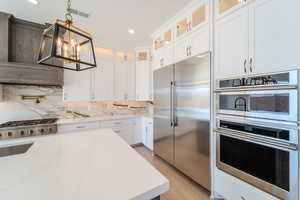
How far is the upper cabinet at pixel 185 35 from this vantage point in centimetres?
196

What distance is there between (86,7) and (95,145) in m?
2.08

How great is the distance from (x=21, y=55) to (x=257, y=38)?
3669 millimetres

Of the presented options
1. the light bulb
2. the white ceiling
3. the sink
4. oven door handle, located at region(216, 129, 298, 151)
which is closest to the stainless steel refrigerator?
oven door handle, located at region(216, 129, 298, 151)

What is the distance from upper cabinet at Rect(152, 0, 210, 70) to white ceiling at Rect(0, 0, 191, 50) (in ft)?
0.52

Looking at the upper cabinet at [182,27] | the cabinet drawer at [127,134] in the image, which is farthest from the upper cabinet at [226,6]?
the cabinet drawer at [127,134]

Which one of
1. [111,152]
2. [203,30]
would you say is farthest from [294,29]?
[111,152]

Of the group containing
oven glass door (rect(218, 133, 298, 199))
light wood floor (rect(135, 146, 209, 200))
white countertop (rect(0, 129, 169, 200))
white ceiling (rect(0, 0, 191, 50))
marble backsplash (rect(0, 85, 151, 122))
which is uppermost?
white ceiling (rect(0, 0, 191, 50))

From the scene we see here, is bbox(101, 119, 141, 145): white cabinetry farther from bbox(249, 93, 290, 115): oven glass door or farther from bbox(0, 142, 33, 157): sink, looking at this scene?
bbox(249, 93, 290, 115): oven glass door

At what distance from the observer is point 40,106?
3.00 m

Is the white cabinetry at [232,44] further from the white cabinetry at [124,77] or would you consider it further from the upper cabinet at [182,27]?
the white cabinetry at [124,77]

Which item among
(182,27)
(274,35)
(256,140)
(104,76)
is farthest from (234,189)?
(104,76)

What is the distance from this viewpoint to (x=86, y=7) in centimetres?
213

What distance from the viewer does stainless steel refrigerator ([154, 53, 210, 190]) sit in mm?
1894

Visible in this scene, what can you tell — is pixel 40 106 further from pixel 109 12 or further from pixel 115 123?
pixel 109 12
